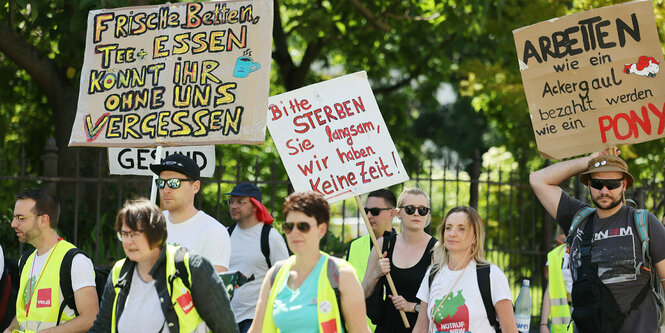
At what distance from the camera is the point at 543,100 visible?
7.15 m

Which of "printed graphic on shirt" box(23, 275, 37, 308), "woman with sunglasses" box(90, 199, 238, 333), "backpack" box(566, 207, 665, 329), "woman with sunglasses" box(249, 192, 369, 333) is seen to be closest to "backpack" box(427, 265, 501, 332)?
"backpack" box(566, 207, 665, 329)

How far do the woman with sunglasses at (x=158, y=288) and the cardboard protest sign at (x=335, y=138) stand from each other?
217cm

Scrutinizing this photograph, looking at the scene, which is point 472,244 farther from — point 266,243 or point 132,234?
point 132,234

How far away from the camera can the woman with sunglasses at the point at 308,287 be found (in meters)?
4.45

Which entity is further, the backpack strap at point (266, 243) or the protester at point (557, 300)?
the protester at point (557, 300)

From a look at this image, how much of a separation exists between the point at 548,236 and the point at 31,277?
7.57 metres

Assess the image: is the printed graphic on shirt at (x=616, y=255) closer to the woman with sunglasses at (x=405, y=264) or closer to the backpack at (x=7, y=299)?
the woman with sunglasses at (x=405, y=264)

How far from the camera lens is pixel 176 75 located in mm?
6844

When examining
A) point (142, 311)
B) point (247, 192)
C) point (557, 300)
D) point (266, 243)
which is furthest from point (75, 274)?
point (557, 300)

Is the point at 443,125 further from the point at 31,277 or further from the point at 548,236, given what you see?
the point at 31,277

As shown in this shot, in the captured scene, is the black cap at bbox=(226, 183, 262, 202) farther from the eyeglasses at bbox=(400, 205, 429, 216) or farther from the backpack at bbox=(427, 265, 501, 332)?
the backpack at bbox=(427, 265, 501, 332)

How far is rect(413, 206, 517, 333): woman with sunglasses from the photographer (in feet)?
17.6

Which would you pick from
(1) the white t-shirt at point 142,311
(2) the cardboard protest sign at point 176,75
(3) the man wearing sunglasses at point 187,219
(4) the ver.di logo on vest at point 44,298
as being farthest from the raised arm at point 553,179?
(4) the ver.di logo on vest at point 44,298

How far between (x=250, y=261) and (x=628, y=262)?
263cm
